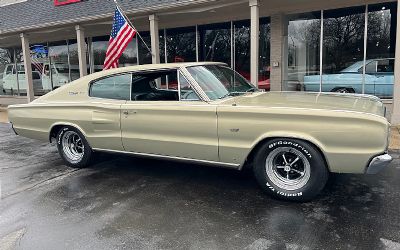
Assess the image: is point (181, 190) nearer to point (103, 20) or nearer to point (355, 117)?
point (355, 117)

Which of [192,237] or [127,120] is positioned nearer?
[192,237]

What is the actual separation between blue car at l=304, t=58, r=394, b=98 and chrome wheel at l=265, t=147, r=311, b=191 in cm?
Result: 736

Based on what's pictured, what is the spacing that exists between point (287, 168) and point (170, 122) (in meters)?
1.57

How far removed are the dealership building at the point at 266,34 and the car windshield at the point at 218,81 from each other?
3.60 meters

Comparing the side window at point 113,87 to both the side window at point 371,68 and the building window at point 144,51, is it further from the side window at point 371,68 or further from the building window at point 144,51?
the building window at point 144,51

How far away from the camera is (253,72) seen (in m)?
9.13

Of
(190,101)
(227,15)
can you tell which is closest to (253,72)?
(227,15)

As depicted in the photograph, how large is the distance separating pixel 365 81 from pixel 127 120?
7.93 meters

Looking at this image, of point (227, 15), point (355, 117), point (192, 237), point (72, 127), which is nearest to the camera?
point (192, 237)

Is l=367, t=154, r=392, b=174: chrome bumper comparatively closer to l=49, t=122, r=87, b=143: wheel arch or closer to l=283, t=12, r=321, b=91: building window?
l=49, t=122, r=87, b=143: wheel arch

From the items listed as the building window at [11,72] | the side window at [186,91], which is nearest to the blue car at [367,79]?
the side window at [186,91]

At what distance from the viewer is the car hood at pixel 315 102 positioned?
13.3 ft

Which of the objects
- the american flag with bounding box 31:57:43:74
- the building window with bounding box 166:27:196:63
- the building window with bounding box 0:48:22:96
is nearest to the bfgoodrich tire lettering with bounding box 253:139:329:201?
the building window with bounding box 166:27:196:63

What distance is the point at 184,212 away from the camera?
3992 millimetres
